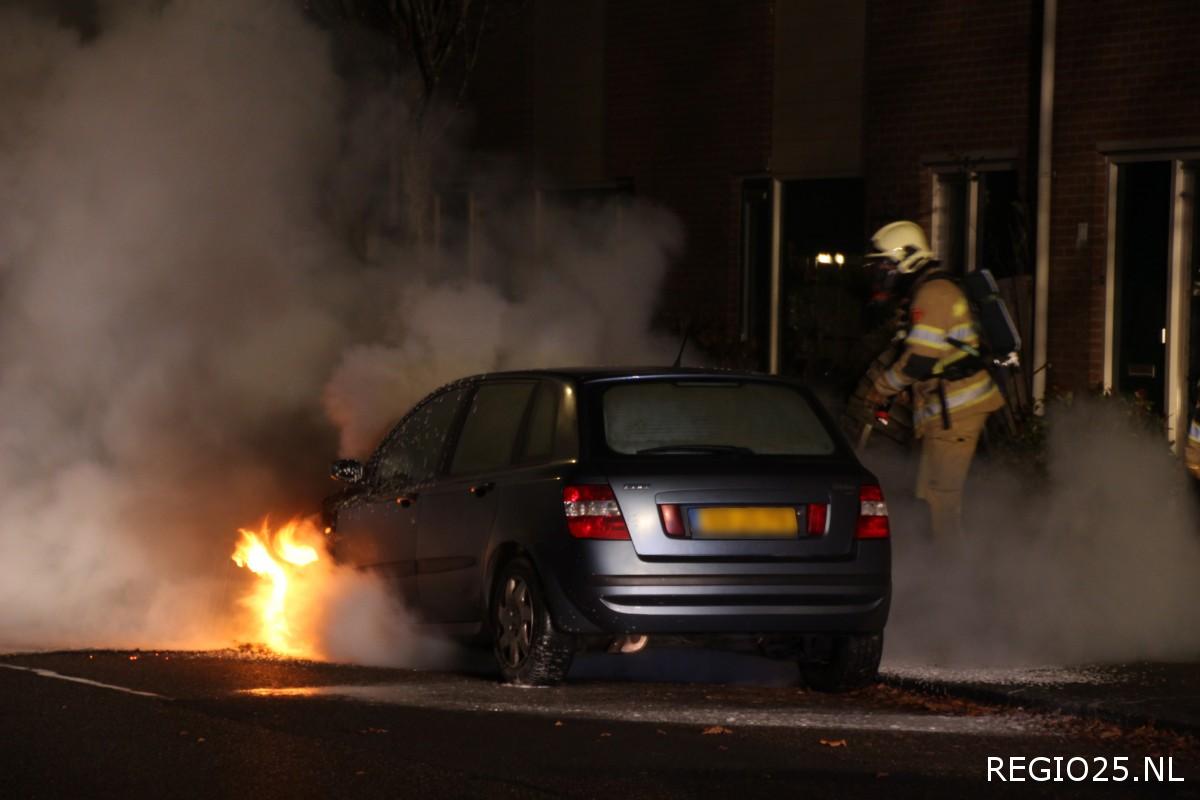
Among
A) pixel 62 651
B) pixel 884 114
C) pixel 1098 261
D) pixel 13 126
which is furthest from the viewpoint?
pixel 884 114

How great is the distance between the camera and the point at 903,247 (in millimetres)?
11195

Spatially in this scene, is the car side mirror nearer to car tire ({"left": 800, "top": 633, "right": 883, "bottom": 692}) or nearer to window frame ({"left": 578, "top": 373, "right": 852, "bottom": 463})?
window frame ({"left": 578, "top": 373, "right": 852, "bottom": 463})

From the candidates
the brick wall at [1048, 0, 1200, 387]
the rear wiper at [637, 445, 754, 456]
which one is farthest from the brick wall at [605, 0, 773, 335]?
the rear wiper at [637, 445, 754, 456]

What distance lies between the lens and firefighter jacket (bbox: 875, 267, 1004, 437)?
10977 mm

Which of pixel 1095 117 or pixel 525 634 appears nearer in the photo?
pixel 525 634

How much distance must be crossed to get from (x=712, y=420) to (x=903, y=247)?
85.7 inches

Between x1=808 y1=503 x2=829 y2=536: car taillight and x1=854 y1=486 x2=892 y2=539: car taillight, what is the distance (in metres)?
0.15

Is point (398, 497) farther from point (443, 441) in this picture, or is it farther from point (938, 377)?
point (938, 377)

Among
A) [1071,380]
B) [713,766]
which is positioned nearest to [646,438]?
[713,766]

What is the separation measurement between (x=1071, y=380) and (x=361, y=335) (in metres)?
5.40

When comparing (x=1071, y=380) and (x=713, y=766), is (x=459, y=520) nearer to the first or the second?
(x=713, y=766)

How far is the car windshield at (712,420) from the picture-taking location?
9.33 metres

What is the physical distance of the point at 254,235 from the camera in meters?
15.0

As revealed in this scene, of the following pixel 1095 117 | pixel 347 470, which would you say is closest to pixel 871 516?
pixel 347 470
